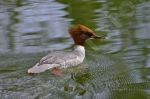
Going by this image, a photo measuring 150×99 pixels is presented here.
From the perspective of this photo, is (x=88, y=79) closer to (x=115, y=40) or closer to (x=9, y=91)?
(x=9, y=91)

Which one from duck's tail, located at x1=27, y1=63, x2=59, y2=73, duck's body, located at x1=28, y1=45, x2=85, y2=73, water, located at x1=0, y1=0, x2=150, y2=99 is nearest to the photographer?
water, located at x1=0, y1=0, x2=150, y2=99

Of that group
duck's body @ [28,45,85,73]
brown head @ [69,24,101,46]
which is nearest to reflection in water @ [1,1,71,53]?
brown head @ [69,24,101,46]

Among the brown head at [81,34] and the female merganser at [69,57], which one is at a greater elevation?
the brown head at [81,34]

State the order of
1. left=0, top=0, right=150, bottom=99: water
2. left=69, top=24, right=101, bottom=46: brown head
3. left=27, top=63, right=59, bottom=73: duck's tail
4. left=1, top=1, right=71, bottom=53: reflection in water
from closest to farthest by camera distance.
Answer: left=0, top=0, right=150, bottom=99: water
left=27, top=63, right=59, bottom=73: duck's tail
left=69, top=24, right=101, bottom=46: brown head
left=1, top=1, right=71, bottom=53: reflection in water

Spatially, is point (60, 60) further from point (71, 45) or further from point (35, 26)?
point (35, 26)

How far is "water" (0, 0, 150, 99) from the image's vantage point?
263 inches

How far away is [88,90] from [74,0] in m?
5.16

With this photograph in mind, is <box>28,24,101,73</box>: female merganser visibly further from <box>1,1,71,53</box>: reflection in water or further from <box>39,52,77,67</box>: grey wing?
<box>1,1,71,53</box>: reflection in water

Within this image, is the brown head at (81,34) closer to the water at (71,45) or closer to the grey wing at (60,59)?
the water at (71,45)

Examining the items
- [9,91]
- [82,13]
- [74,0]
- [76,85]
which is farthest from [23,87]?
[74,0]

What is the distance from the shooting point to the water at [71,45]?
667cm

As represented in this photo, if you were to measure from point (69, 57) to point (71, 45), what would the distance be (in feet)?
2.97

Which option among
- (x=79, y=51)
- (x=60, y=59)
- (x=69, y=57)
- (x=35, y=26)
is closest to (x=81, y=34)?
(x=79, y=51)

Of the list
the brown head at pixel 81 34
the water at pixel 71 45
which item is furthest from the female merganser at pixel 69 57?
the water at pixel 71 45
